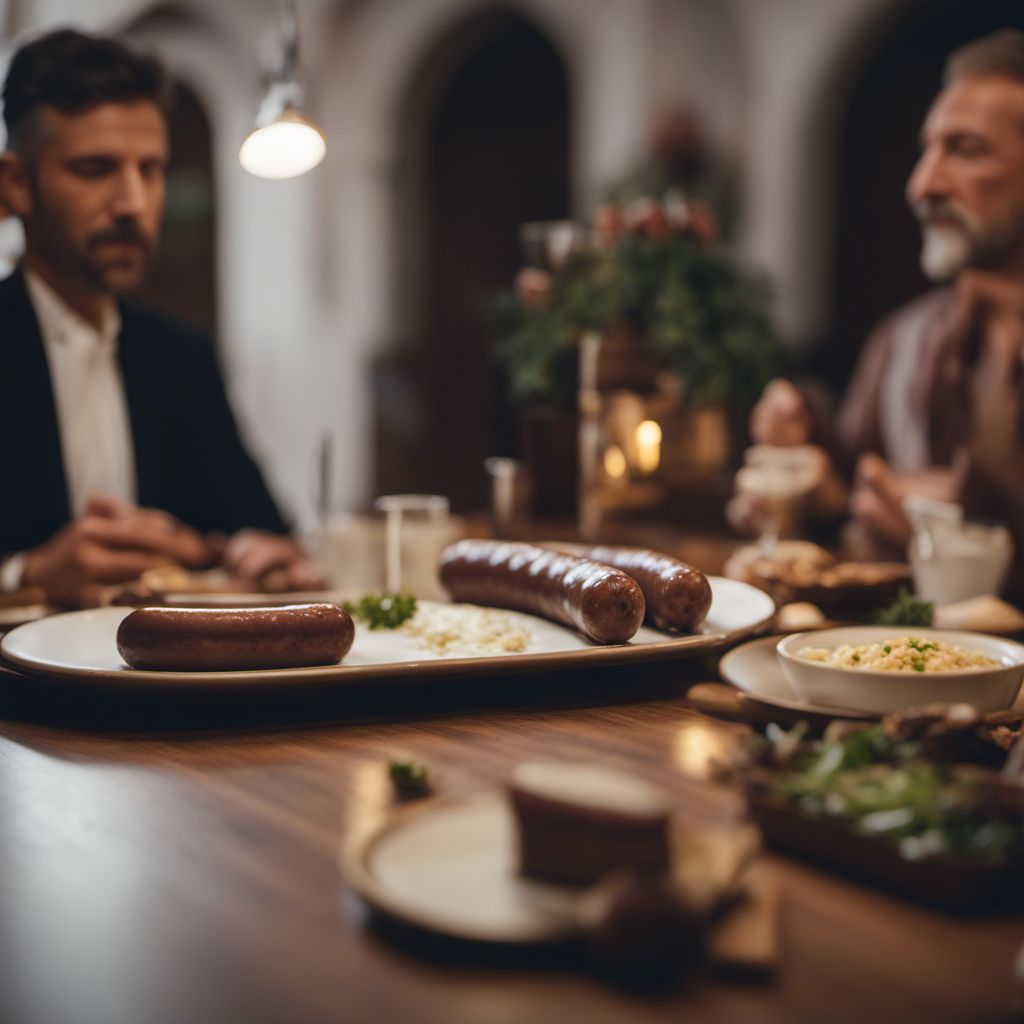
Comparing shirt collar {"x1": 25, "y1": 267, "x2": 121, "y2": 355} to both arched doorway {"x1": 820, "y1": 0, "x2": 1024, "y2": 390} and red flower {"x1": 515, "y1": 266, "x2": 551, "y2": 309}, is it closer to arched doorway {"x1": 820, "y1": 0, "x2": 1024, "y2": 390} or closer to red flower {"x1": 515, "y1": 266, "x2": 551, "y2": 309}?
red flower {"x1": 515, "y1": 266, "x2": 551, "y2": 309}

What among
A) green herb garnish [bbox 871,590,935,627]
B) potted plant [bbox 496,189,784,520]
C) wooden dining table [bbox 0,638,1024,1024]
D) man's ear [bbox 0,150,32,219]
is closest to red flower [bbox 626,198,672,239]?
potted plant [bbox 496,189,784,520]

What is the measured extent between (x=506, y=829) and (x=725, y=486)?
323 centimetres

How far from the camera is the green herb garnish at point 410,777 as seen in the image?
954mm

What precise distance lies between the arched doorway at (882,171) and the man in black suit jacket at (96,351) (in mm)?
3930

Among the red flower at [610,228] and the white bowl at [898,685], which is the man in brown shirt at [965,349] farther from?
the white bowl at [898,685]

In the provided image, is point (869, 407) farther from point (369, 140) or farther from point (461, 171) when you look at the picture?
point (369, 140)

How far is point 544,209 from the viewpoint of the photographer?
311 inches

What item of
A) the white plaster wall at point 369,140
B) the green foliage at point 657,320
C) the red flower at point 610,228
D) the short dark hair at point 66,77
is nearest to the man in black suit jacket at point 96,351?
the short dark hair at point 66,77

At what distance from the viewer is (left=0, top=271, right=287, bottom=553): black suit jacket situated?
265 centimetres

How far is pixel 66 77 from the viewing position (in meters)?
2.50

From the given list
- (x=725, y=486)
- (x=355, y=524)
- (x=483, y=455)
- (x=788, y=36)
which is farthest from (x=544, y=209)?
(x=355, y=524)

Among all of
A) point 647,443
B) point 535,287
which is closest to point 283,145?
point 647,443

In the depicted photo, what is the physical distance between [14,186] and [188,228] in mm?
7046

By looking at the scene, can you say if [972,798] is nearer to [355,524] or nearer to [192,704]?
[192,704]
